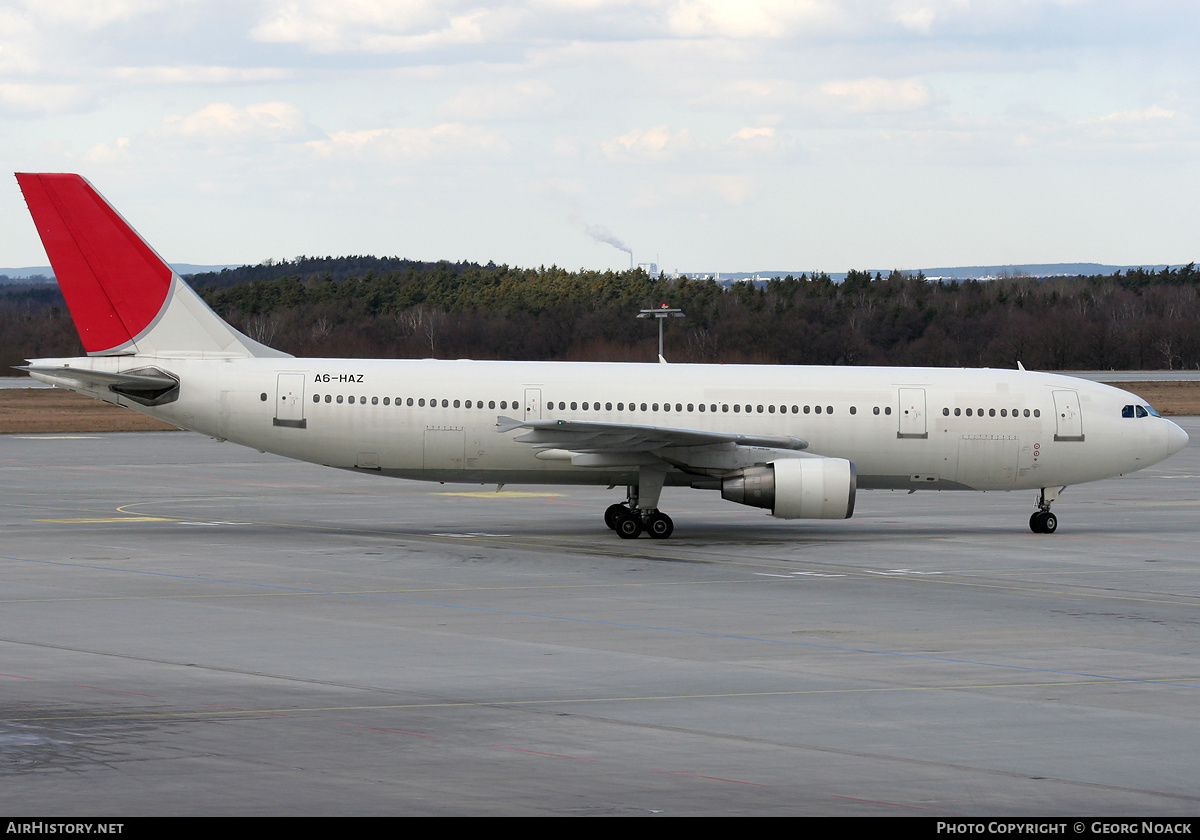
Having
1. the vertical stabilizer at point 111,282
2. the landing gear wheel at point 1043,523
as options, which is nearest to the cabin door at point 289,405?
the vertical stabilizer at point 111,282

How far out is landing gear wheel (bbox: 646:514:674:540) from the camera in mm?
29688

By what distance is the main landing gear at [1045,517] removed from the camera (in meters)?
31.4

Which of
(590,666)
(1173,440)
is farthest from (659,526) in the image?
(590,666)

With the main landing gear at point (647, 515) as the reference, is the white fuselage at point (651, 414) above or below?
above

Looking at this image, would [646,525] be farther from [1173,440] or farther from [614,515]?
[1173,440]

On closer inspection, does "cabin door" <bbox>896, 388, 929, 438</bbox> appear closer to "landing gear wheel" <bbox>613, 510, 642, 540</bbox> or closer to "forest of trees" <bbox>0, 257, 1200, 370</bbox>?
"landing gear wheel" <bbox>613, 510, 642, 540</bbox>

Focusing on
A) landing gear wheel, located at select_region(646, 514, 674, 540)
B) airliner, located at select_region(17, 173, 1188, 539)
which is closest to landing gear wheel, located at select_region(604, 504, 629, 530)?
airliner, located at select_region(17, 173, 1188, 539)

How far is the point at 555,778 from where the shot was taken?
38.0 ft

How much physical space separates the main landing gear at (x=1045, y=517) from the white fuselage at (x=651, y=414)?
0.34 m

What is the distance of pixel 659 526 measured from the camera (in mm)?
29719

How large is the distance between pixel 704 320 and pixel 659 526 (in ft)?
323

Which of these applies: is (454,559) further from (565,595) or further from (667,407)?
(667,407)

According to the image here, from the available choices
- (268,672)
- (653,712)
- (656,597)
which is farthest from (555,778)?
(656,597)

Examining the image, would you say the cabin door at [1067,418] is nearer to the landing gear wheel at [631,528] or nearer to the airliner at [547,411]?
the airliner at [547,411]
